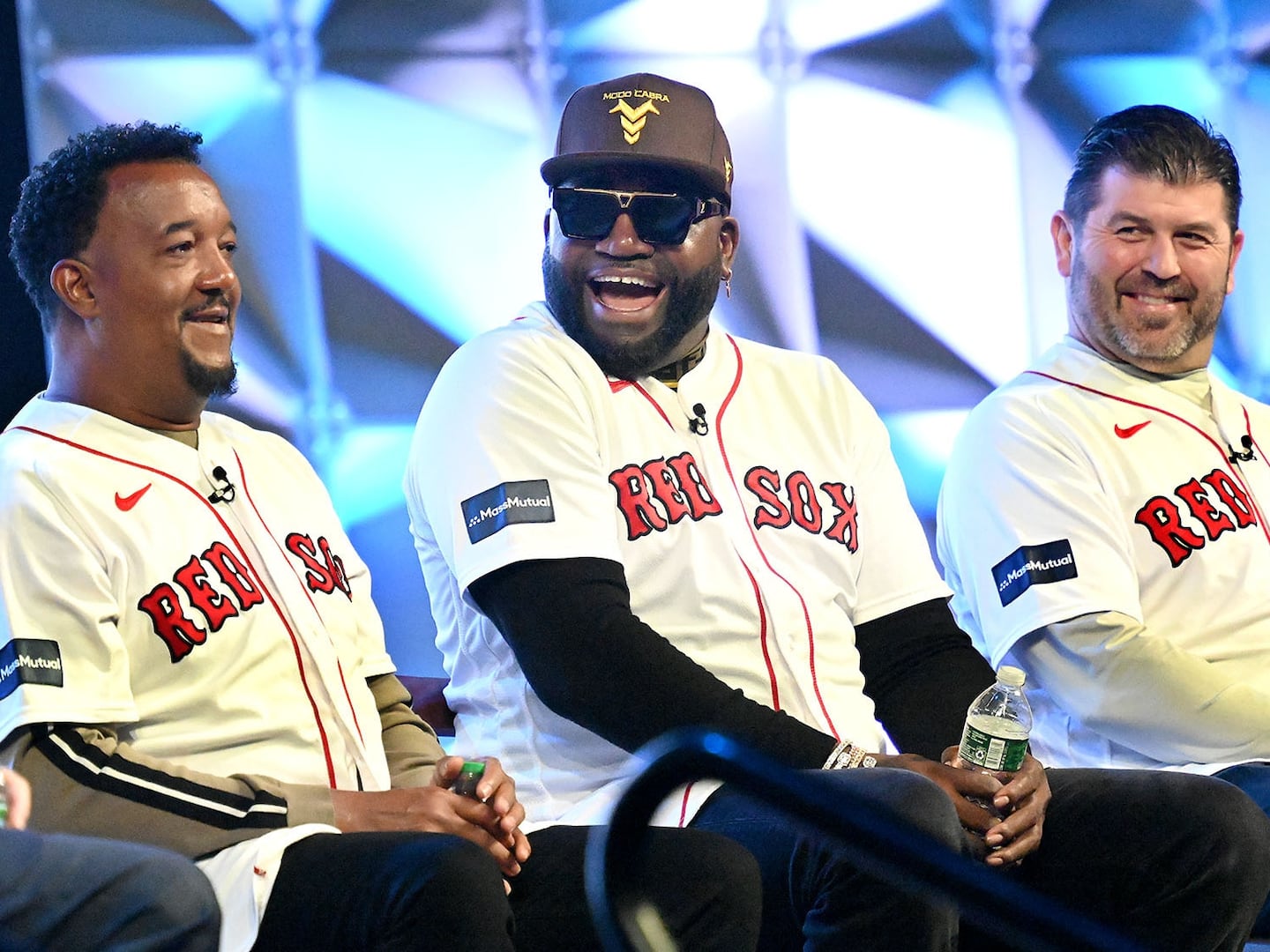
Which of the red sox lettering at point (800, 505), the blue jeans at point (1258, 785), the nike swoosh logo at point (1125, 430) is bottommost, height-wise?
the blue jeans at point (1258, 785)

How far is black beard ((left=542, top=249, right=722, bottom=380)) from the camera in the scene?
9.16 feet

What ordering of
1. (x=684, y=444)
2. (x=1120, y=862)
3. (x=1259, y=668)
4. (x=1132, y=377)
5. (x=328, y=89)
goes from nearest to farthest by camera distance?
(x=1120, y=862) → (x=684, y=444) → (x=1259, y=668) → (x=1132, y=377) → (x=328, y=89)

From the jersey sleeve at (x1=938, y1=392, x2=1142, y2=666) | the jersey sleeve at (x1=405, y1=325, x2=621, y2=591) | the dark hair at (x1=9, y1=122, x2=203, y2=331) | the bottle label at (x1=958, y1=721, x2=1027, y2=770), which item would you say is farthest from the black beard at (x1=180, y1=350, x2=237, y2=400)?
the jersey sleeve at (x1=938, y1=392, x2=1142, y2=666)

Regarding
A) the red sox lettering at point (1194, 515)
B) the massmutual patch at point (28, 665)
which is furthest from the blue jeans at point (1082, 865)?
the massmutual patch at point (28, 665)

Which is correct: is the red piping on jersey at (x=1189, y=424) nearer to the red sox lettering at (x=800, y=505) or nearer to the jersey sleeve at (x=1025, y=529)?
the jersey sleeve at (x=1025, y=529)

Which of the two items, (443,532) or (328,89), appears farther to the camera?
(328,89)

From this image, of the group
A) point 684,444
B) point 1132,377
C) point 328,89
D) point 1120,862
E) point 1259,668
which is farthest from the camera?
point 328,89

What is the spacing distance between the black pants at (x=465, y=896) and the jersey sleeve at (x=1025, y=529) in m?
0.96

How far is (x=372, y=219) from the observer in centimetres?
394

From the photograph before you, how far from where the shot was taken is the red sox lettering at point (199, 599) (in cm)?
229

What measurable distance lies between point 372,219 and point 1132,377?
5.54 ft

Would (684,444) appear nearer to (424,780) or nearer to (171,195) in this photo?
(424,780)

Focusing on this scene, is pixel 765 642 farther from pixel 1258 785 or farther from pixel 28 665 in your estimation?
pixel 28 665

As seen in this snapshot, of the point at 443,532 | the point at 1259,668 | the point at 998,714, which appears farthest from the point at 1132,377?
the point at 443,532
